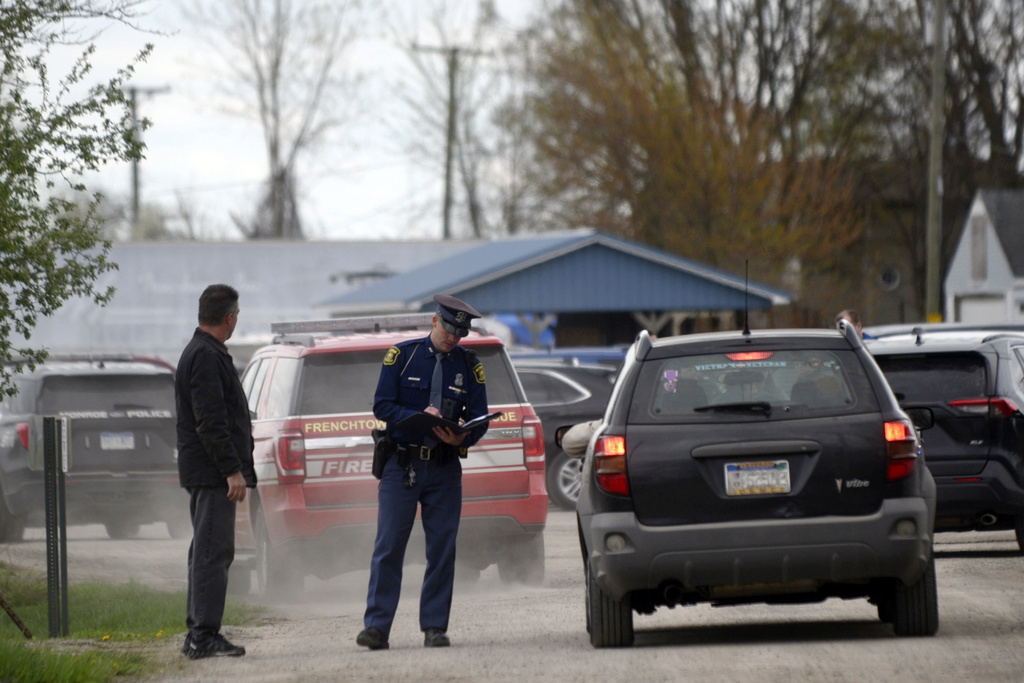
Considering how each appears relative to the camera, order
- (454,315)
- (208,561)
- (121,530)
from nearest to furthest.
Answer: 1. (208,561)
2. (454,315)
3. (121,530)

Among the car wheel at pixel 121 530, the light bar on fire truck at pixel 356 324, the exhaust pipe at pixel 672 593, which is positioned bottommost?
the car wheel at pixel 121 530

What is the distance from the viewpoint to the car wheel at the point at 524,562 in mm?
11618

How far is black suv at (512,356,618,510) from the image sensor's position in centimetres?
1917

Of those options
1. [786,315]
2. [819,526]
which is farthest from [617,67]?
[819,526]

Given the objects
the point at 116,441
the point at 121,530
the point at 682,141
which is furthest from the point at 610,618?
the point at 682,141

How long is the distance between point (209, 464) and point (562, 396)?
11.6 metres

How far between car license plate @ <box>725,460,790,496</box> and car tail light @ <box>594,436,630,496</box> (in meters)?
0.49

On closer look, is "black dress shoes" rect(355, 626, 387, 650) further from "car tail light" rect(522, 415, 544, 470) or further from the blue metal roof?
the blue metal roof

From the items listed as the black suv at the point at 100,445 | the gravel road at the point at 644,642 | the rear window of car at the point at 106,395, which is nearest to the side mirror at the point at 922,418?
the gravel road at the point at 644,642

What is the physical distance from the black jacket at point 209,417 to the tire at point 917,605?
3346mm

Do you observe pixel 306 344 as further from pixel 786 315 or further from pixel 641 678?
pixel 786 315

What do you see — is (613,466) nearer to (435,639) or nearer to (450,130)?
(435,639)

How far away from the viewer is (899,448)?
7.81m

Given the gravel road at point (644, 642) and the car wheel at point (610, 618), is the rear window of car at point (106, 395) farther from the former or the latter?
the car wheel at point (610, 618)
